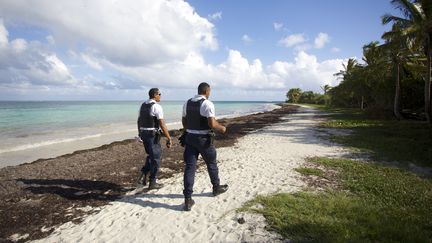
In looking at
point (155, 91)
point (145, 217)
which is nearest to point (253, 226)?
point (145, 217)

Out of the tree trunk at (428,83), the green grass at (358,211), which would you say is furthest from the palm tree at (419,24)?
the green grass at (358,211)

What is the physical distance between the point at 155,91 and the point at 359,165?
20.7 feet

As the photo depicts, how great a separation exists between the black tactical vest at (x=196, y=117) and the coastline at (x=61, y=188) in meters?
2.72

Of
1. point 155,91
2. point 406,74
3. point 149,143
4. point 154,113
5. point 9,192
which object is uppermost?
point 406,74

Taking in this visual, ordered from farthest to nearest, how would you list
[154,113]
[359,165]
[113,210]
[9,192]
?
[359,165]
[9,192]
[154,113]
[113,210]

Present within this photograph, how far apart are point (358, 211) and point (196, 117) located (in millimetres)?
3265

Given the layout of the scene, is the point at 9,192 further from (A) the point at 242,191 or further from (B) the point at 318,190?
(B) the point at 318,190

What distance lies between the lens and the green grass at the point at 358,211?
14.0ft

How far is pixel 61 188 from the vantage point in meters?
7.21

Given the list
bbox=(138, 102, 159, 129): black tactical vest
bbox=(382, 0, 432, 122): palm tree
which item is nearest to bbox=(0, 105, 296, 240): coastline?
bbox=(138, 102, 159, 129): black tactical vest

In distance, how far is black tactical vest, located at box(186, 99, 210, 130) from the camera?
5195 mm

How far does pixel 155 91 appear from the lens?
628 cm

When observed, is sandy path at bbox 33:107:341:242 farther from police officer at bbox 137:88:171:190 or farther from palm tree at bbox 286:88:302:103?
palm tree at bbox 286:88:302:103

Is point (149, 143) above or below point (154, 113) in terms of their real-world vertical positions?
below
